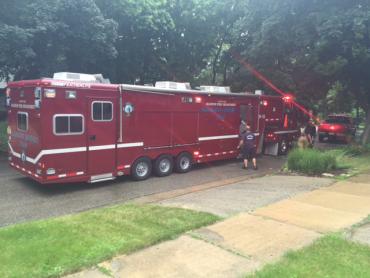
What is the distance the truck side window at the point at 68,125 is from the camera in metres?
9.81

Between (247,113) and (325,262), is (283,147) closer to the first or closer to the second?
(247,113)

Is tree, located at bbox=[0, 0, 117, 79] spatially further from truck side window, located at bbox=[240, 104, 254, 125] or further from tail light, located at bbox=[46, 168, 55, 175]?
tail light, located at bbox=[46, 168, 55, 175]

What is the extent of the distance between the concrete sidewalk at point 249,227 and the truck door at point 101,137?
2698mm

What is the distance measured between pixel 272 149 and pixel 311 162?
6.21 m

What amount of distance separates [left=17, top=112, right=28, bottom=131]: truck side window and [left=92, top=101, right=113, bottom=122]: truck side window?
1.73 meters

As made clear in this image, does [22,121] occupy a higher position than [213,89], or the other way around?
[213,89]

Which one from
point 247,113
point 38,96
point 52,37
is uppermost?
point 52,37

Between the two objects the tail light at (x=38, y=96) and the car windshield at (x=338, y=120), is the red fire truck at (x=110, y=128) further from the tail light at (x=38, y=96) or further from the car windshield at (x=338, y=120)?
the car windshield at (x=338, y=120)

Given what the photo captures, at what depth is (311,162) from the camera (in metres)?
12.3

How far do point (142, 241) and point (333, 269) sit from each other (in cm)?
270

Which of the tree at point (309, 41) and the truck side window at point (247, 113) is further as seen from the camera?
the truck side window at point (247, 113)

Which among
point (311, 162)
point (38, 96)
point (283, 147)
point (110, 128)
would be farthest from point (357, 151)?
point (38, 96)

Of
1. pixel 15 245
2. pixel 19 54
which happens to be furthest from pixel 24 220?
pixel 19 54

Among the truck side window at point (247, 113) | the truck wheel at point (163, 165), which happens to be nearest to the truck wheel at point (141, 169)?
the truck wheel at point (163, 165)
